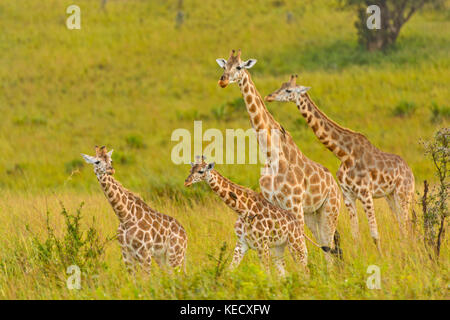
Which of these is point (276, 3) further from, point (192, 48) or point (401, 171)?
point (401, 171)

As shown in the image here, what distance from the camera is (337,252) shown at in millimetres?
8758

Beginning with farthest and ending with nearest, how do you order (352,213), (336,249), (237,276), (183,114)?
(183,114), (352,213), (336,249), (237,276)

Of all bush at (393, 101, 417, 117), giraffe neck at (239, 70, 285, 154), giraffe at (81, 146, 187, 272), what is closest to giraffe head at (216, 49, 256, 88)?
giraffe neck at (239, 70, 285, 154)

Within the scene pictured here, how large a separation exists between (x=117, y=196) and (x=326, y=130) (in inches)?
107

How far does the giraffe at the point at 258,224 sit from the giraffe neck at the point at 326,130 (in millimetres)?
1191

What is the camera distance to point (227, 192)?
8.01 m

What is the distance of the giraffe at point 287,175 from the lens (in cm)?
830

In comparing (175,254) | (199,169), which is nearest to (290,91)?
(199,169)

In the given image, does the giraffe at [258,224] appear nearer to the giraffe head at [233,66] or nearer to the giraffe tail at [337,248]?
the giraffe tail at [337,248]

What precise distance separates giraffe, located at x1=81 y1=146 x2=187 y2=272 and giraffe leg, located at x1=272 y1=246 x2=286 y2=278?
3.53 ft

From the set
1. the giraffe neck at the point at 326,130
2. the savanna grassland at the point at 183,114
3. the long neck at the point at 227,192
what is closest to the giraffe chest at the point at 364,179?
the giraffe neck at the point at 326,130

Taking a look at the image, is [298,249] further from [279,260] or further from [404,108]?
[404,108]

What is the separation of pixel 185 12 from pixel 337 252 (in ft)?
136
